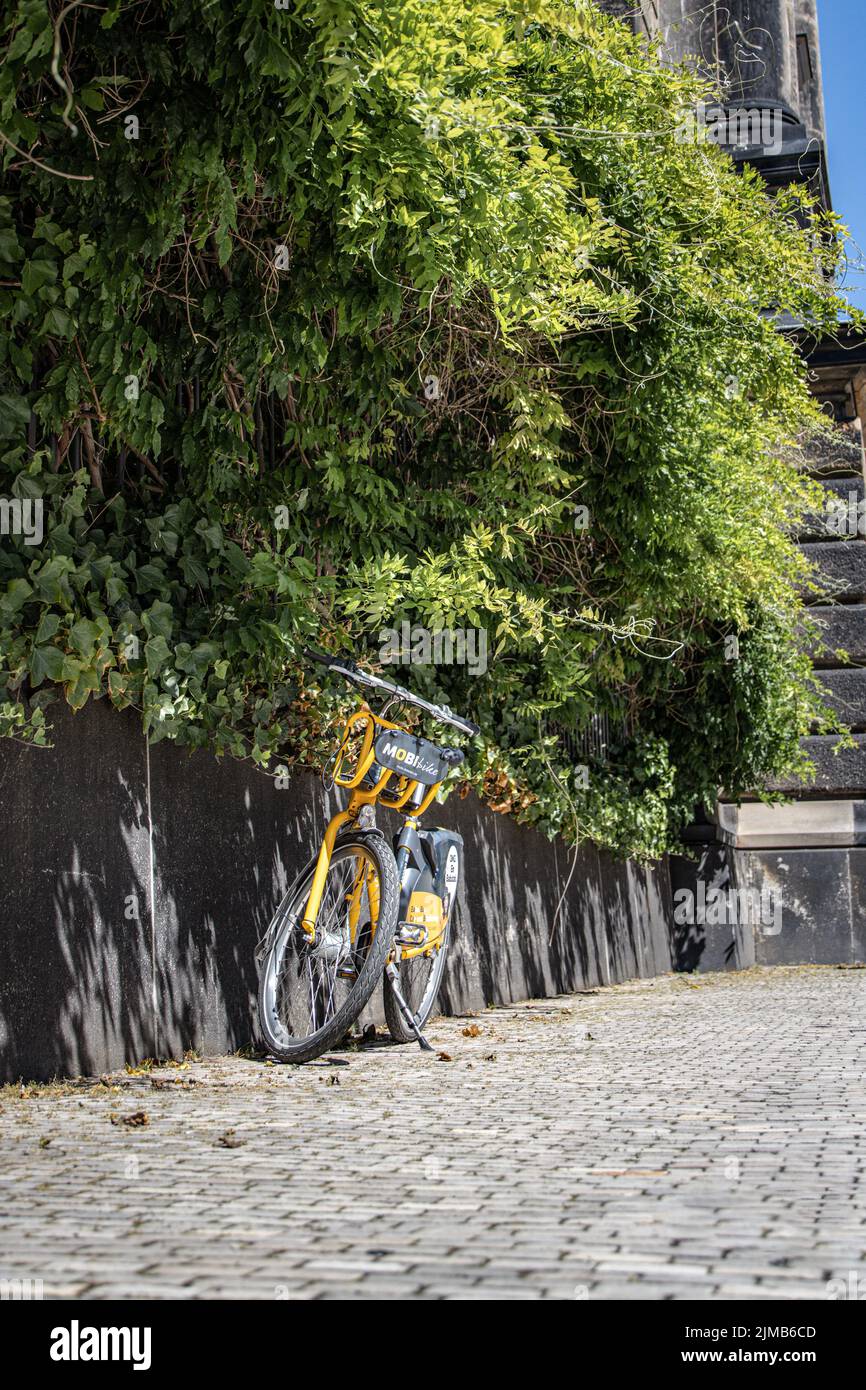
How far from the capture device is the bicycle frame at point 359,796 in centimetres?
634

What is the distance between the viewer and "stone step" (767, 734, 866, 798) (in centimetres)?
1727

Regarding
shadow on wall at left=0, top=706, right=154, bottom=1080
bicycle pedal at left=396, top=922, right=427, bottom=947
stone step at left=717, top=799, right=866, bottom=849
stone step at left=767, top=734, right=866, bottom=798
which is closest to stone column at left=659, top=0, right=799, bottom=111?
stone step at left=767, top=734, right=866, bottom=798

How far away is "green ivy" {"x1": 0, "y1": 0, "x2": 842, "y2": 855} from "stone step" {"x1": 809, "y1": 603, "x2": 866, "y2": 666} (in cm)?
586

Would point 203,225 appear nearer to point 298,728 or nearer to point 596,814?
point 298,728

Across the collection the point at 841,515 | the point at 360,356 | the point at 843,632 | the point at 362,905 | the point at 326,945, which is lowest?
the point at 326,945

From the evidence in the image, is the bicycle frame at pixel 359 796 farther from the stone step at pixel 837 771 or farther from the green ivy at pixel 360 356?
the stone step at pixel 837 771

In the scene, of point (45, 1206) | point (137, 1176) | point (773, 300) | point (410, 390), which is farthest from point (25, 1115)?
point (773, 300)
